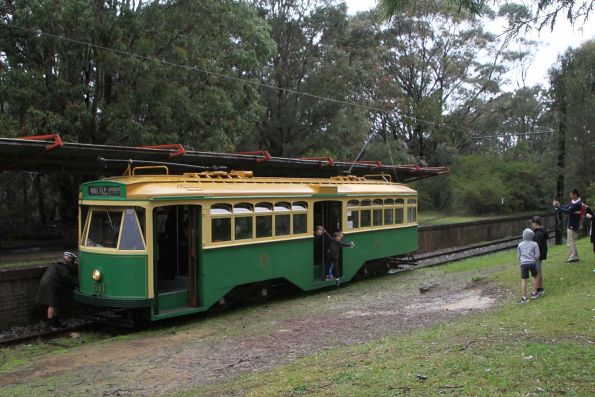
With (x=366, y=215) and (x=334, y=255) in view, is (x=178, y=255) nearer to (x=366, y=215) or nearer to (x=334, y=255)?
(x=334, y=255)

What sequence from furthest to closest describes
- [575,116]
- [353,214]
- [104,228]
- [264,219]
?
[575,116] < [353,214] < [264,219] < [104,228]

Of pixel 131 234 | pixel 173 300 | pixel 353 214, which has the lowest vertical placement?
pixel 173 300

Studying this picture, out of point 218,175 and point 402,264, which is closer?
point 218,175

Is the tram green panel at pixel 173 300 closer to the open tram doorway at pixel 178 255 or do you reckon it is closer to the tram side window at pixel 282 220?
the open tram doorway at pixel 178 255

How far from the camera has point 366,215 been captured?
16.5 meters

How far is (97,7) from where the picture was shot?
18.7 meters

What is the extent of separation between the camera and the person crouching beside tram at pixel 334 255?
14898 mm

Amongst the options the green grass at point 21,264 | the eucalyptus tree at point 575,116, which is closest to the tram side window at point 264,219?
the green grass at point 21,264

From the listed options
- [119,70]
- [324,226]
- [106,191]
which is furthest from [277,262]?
[119,70]

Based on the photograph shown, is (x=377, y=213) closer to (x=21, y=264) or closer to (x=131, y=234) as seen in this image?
(x=131, y=234)

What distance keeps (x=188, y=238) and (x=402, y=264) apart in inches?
382

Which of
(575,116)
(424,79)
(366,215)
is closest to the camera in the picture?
(366,215)

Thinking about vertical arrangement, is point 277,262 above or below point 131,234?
below

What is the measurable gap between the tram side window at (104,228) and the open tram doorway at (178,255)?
Answer: 0.76 meters
